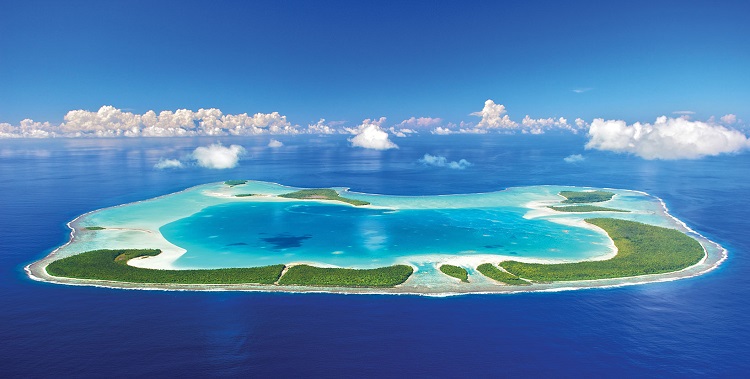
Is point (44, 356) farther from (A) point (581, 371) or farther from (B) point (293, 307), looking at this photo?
(A) point (581, 371)

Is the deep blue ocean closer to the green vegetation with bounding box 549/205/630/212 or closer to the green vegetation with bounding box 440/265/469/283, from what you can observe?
the green vegetation with bounding box 440/265/469/283

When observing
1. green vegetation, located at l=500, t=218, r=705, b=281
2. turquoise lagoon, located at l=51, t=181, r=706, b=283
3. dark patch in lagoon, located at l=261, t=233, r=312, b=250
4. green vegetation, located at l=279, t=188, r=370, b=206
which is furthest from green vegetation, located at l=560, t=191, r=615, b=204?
dark patch in lagoon, located at l=261, t=233, r=312, b=250

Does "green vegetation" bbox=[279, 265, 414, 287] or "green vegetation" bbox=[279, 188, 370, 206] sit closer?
"green vegetation" bbox=[279, 265, 414, 287]

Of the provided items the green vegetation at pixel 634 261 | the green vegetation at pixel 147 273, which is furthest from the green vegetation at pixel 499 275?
the green vegetation at pixel 147 273

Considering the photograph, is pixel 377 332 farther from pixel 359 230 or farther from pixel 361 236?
pixel 359 230

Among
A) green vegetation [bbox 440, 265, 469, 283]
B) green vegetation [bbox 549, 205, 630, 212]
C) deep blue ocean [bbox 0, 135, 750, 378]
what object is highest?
green vegetation [bbox 549, 205, 630, 212]
